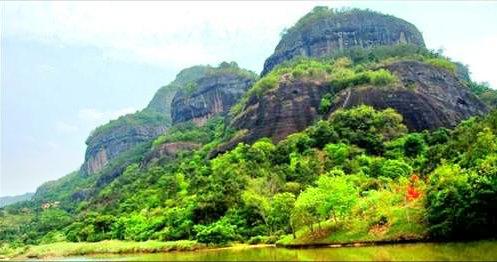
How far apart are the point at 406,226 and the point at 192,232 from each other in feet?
98.6

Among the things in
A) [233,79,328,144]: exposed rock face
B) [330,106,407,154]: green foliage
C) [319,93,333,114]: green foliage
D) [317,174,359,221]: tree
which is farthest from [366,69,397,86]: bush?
[317,174,359,221]: tree

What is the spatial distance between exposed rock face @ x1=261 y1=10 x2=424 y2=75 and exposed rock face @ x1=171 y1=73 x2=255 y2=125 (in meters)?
15.1

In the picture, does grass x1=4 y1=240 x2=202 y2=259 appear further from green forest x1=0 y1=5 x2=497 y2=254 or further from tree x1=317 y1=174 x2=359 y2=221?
tree x1=317 y1=174 x2=359 y2=221

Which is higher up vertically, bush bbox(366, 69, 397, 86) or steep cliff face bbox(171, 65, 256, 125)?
steep cliff face bbox(171, 65, 256, 125)

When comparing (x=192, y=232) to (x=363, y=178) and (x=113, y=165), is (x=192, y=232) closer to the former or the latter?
(x=363, y=178)

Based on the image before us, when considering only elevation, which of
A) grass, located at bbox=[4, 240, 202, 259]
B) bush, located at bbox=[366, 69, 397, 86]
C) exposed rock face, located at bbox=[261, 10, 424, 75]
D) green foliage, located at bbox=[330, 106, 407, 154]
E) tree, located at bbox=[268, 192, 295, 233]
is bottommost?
grass, located at bbox=[4, 240, 202, 259]

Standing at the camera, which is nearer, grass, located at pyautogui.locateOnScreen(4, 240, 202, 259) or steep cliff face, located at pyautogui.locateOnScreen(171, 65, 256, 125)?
grass, located at pyautogui.locateOnScreen(4, 240, 202, 259)

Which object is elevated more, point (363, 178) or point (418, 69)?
point (418, 69)

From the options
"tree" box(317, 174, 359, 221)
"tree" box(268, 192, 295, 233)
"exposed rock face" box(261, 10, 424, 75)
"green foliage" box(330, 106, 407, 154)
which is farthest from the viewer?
"exposed rock face" box(261, 10, 424, 75)

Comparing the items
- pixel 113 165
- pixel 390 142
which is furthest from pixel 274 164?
pixel 113 165

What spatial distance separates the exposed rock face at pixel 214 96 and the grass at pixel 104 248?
10132 centimetres

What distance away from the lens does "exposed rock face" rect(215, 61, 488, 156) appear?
103 metres

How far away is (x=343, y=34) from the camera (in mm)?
168625

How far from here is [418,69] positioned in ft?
376
